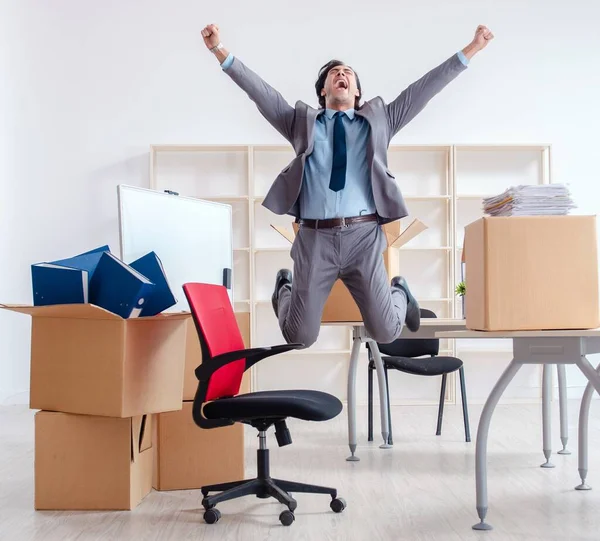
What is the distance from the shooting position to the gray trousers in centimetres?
311

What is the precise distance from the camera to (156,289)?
2.85m

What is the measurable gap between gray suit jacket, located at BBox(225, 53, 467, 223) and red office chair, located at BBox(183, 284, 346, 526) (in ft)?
1.70

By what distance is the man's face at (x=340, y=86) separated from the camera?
326 centimetres

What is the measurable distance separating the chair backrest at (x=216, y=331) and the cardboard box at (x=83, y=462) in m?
0.36

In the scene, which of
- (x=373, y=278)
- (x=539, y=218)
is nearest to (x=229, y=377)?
(x=373, y=278)

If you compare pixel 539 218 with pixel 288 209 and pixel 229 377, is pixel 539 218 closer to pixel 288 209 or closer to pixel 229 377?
pixel 288 209

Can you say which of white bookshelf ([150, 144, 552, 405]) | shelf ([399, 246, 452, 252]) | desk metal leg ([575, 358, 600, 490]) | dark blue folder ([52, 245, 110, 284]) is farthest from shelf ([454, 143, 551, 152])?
dark blue folder ([52, 245, 110, 284])

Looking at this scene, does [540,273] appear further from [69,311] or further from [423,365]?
[423,365]

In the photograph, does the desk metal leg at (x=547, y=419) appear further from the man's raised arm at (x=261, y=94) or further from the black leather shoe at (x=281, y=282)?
the man's raised arm at (x=261, y=94)

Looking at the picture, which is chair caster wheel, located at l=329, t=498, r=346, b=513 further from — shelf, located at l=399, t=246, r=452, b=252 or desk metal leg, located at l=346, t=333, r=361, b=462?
shelf, located at l=399, t=246, r=452, b=252

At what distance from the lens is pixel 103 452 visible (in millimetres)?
2807

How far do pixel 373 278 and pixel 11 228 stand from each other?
376 centimetres

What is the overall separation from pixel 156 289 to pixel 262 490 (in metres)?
0.83

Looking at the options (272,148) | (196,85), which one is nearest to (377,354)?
(272,148)
